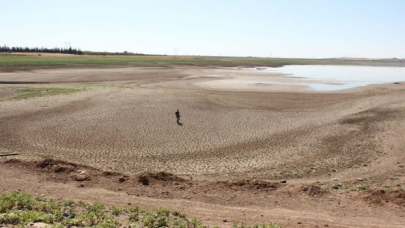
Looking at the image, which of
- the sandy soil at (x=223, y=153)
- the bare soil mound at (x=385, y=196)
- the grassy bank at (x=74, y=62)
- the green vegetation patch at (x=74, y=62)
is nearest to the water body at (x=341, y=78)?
the sandy soil at (x=223, y=153)

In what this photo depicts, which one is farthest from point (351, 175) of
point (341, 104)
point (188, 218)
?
point (341, 104)

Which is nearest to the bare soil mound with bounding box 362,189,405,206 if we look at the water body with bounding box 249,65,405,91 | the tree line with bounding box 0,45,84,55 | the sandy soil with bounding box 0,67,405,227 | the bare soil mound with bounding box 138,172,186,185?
the sandy soil with bounding box 0,67,405,227

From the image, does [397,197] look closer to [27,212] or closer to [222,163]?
[222,163]

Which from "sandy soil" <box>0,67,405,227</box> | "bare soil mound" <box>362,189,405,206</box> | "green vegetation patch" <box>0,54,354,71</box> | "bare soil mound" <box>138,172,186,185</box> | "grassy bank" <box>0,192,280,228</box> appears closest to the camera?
"grassy bank" <box>0,192,280,228</box>

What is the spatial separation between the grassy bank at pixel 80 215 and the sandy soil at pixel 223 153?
1049mm

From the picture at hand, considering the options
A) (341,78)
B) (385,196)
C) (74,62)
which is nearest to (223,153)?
(385,196)

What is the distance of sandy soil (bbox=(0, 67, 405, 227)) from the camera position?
11.4 m

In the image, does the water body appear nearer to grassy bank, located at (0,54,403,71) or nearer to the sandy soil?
the sandy soil

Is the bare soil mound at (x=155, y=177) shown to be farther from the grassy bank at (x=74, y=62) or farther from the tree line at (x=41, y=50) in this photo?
the tree line at (x=41, y=50)

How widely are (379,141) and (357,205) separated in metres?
10.4

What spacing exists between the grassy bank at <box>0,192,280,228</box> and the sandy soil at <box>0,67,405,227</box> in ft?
3.44

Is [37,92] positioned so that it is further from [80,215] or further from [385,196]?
[385,196]

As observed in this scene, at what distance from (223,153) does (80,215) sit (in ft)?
32.7

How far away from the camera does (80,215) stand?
882 cm
